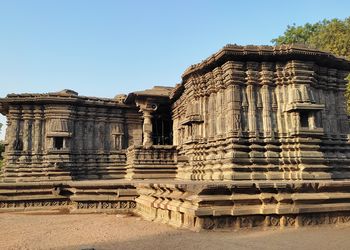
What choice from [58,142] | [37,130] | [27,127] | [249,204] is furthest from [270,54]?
[27,127]

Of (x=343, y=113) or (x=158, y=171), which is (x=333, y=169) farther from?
(x=158, y=171)

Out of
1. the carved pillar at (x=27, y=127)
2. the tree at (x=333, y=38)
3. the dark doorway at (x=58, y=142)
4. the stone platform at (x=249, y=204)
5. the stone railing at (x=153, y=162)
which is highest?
the tree at (x=333, y=38)

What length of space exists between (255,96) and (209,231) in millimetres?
5968

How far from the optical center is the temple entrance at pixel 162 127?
19703mm

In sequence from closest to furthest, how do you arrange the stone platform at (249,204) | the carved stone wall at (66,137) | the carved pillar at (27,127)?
the stone platform at (249,204) → the carved stone wall at (66,137) → the carved pillar at (27,127)

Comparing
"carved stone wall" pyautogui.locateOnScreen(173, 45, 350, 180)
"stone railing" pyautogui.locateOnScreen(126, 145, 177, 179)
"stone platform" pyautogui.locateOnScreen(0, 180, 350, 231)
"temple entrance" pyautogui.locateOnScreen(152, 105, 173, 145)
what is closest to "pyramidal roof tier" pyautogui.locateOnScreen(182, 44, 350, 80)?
"carved stone wall" pyautogui.locateOnScreen(173, 45, 350, 180)

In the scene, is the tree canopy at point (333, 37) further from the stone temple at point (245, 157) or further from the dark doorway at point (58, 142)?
the dark doorway at point (58, 142)

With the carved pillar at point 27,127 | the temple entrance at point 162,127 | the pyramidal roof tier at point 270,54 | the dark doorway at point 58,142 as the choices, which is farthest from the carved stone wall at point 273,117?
the carved pillar at point 27,127

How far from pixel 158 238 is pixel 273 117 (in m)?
6.48

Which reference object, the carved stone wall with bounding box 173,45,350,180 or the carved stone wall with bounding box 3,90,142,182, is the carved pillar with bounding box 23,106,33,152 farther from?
the carved stone wall with bounding box 173,45,350,180

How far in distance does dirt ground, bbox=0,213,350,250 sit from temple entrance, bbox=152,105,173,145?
12.0 metres

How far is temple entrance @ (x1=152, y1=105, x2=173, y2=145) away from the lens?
19.7 metres

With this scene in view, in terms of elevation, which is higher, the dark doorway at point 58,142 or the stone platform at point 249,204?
the dark doorway at point 58,142

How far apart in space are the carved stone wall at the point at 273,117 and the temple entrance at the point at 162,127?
7.33 metres
